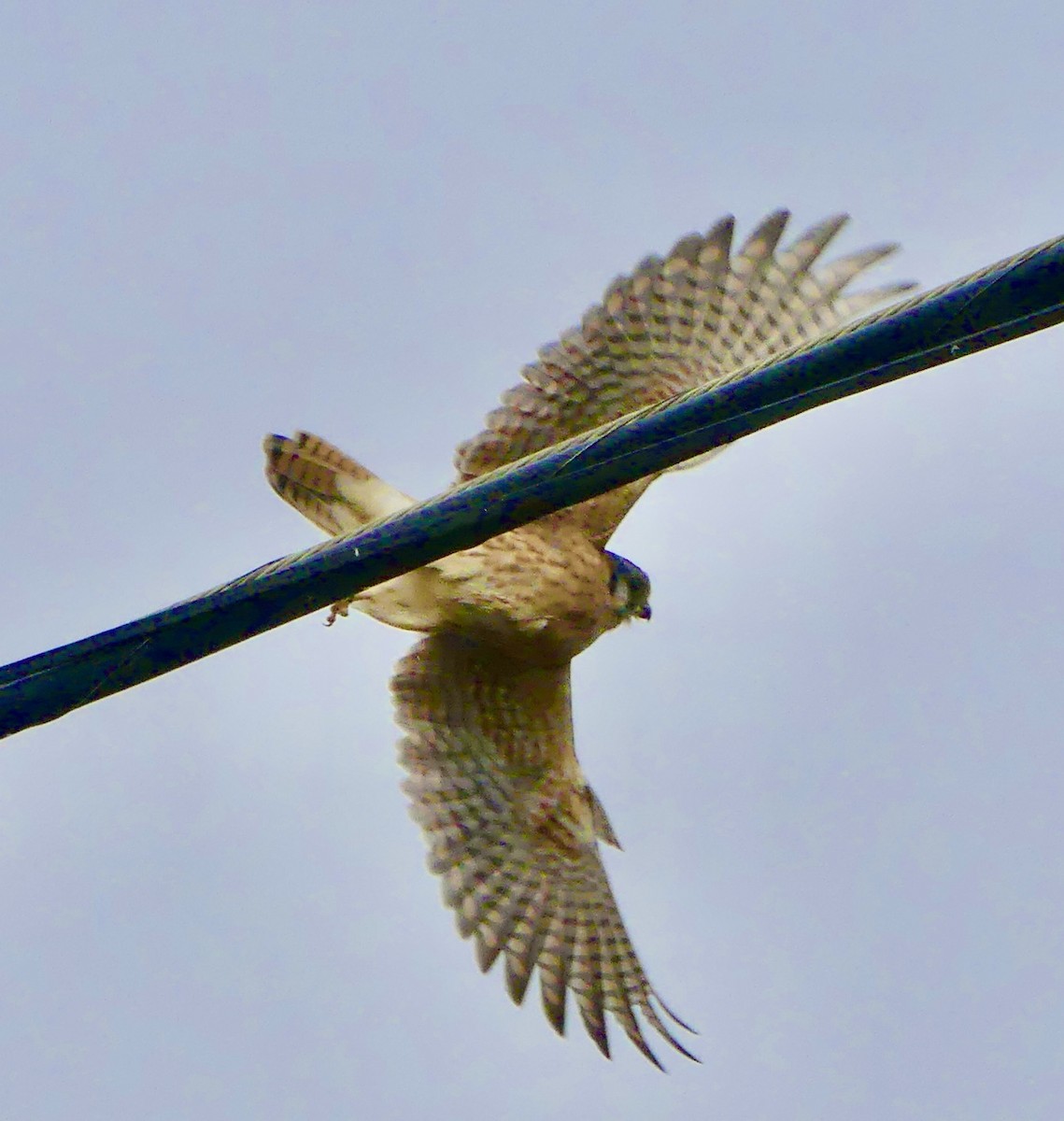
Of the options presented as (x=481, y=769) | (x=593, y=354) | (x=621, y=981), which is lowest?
(x=621, y=981)

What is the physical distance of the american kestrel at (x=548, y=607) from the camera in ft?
27.2

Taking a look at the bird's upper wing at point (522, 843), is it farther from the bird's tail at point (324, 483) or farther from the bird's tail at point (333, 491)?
the bird's tail at point (324, 483)

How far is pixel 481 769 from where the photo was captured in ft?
30.5

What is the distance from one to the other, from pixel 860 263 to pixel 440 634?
8.03 feet

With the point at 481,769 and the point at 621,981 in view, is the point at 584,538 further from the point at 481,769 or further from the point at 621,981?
the point at 621,981

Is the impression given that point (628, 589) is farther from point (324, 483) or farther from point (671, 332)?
point (324, 483)

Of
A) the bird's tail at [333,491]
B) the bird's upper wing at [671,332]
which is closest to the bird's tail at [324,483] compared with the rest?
the bird's tail at [333,491]

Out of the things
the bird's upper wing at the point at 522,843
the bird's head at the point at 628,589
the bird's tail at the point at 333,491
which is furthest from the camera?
the bird's upper wing at the point at 522,843

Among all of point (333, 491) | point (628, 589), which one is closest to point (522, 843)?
point (628, 589)

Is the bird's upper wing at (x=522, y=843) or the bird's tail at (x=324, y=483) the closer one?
the bird's tail at (x=324, y=483)

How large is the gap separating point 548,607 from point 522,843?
58.4 inches

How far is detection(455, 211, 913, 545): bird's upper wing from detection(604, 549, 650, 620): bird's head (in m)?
0.14

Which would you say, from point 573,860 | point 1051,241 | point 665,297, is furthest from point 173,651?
point 573,860

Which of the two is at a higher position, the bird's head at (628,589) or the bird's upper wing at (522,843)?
the bird's head at (628,589)
